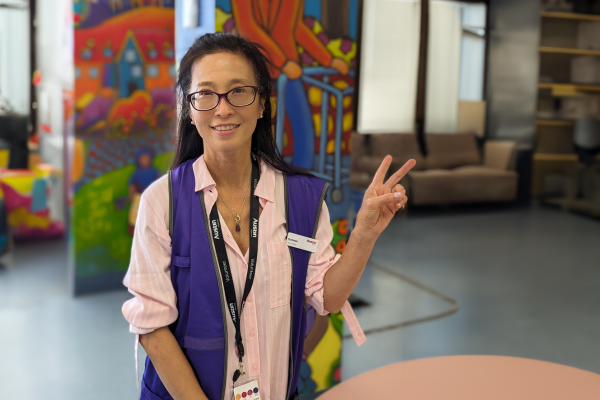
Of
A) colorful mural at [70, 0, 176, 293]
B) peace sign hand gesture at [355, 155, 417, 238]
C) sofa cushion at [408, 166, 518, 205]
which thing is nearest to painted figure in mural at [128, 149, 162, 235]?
colorful mural at [70, 0, 176, 293]

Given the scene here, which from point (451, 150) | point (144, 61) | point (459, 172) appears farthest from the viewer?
point (459, 172)

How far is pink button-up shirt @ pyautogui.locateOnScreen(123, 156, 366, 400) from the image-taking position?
1.34 meters

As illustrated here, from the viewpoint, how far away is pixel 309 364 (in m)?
2.55

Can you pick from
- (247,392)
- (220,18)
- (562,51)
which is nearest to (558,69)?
(562,51)

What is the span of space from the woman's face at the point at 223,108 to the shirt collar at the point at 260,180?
66 mm

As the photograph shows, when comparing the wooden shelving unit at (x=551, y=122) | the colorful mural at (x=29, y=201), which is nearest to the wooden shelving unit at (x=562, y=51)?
the wooden shelving unit at (x=551, y=122)

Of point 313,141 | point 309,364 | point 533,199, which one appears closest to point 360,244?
point 313,141

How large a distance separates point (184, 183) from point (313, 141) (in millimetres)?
1120

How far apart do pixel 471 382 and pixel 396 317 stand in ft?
8.36

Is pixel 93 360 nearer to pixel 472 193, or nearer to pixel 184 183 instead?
pixel 184 183

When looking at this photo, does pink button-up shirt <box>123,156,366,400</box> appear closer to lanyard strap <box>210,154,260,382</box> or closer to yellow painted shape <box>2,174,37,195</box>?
lanyard strap <box>210,154,260,382</box>

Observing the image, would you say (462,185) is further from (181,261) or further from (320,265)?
(181,261)

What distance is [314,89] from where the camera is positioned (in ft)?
7.91

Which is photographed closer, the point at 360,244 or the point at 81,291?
the point at 360,244
